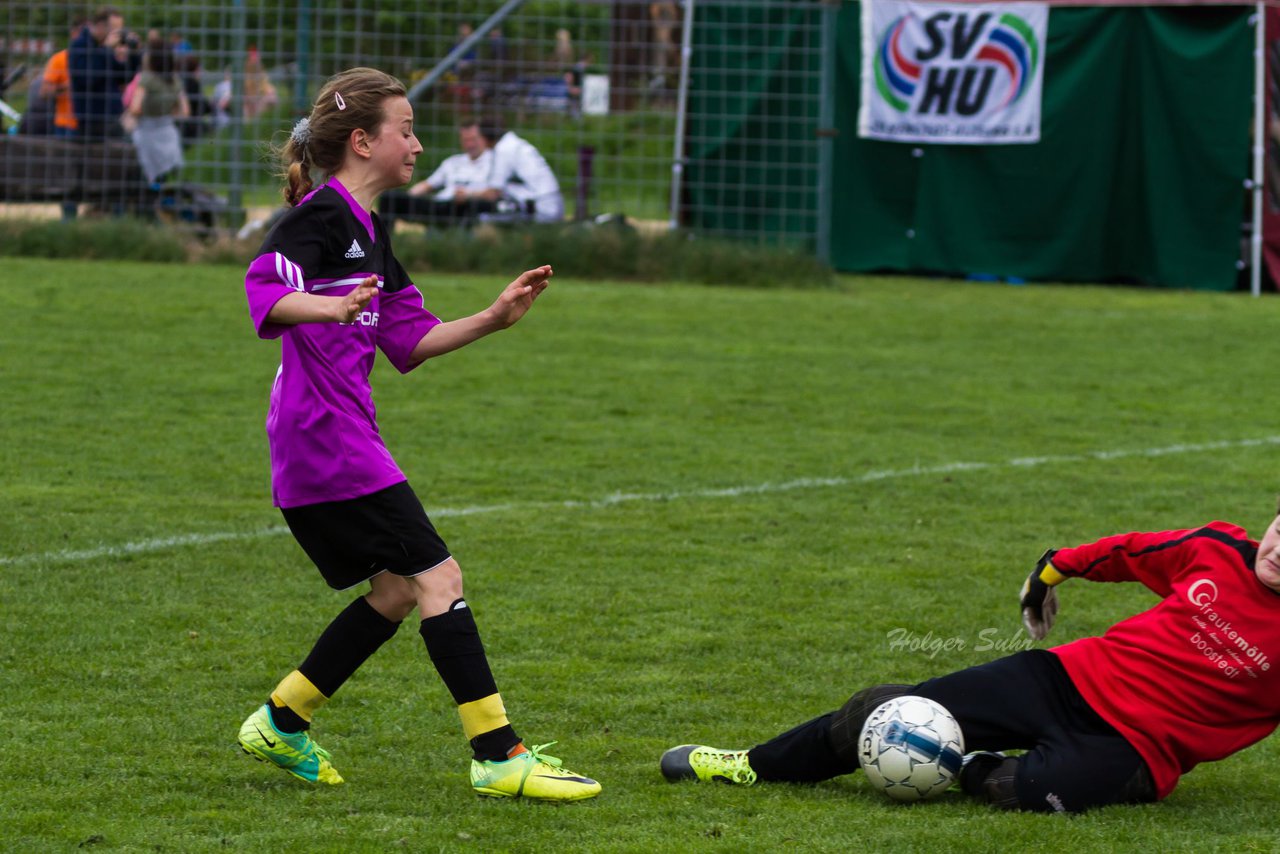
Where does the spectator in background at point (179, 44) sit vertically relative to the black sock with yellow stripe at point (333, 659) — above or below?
above

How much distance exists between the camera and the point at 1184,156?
653 inches

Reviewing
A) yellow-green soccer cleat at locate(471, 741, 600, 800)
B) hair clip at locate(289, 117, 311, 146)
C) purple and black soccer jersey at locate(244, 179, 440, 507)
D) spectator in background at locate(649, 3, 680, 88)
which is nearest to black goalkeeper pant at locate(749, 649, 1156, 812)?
yellow-green soccer cleat at locate(471, 741, 600, 800)

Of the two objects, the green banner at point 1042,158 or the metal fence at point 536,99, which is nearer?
the green banner at point 1042,158

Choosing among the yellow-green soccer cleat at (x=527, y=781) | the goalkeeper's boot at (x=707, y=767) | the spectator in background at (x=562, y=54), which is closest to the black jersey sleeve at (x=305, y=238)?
the yellow-green soccer cleat at (x=527, y=781)

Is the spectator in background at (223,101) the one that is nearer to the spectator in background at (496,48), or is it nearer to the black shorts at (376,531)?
the spectator in background at (496,48)

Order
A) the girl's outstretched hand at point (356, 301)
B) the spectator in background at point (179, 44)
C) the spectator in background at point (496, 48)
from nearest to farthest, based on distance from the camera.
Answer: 1. the girl's outstretched hand at point (356, 301)
2. the spectator in background at point (179, 44)
3. the spectator in background at point (496, 48)

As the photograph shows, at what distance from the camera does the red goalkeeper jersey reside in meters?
4.07

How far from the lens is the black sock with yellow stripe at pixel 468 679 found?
13.6 ft

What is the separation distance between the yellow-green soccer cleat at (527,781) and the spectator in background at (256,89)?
13467 mm

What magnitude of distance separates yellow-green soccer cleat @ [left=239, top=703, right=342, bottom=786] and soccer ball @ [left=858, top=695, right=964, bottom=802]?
130 cm

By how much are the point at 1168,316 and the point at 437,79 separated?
7.43m

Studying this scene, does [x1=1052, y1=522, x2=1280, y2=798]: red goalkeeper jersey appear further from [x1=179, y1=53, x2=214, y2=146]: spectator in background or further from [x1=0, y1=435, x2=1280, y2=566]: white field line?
[x1=179, y1=53, x2=214, y2=146]: spectator in background

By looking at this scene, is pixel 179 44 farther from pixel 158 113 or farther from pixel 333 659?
pixel 333 659

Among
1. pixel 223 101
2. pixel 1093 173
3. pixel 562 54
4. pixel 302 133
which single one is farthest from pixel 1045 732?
pixel 223 101
